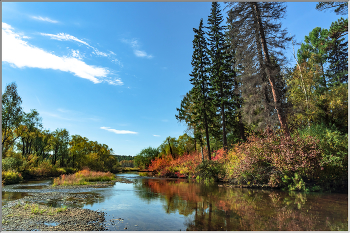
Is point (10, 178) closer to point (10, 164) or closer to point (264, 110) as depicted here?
point (10, 164)

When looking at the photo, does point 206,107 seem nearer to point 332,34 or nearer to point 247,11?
point 247,11

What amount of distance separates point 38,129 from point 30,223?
43.1 meters

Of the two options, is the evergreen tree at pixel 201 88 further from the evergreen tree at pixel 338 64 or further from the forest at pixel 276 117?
the evergreen tree at pixel 338 64

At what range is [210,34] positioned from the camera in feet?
94.2

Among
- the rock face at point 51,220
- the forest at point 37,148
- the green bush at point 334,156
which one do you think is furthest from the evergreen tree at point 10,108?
the green bush at point 334,156

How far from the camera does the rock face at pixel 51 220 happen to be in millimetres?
5915

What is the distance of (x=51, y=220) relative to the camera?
6.62 meters

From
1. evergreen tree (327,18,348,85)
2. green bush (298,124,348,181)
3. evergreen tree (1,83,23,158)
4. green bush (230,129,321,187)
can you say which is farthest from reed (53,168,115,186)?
evergreen tree (327,18,348,85)

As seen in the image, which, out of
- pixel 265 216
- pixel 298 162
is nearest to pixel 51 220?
pixel 265 216

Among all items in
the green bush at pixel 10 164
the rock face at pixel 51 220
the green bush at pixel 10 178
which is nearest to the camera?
the rock face at pixel 51 220

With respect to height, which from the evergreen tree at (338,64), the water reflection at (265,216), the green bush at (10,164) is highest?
the evergreen tree at (338,64)

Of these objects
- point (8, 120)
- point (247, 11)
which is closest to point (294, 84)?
point (247, 11)

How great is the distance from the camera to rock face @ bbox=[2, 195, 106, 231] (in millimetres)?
5915

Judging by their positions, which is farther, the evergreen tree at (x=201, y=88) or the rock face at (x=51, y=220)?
the evergreen tree at (x=201, y=88)
